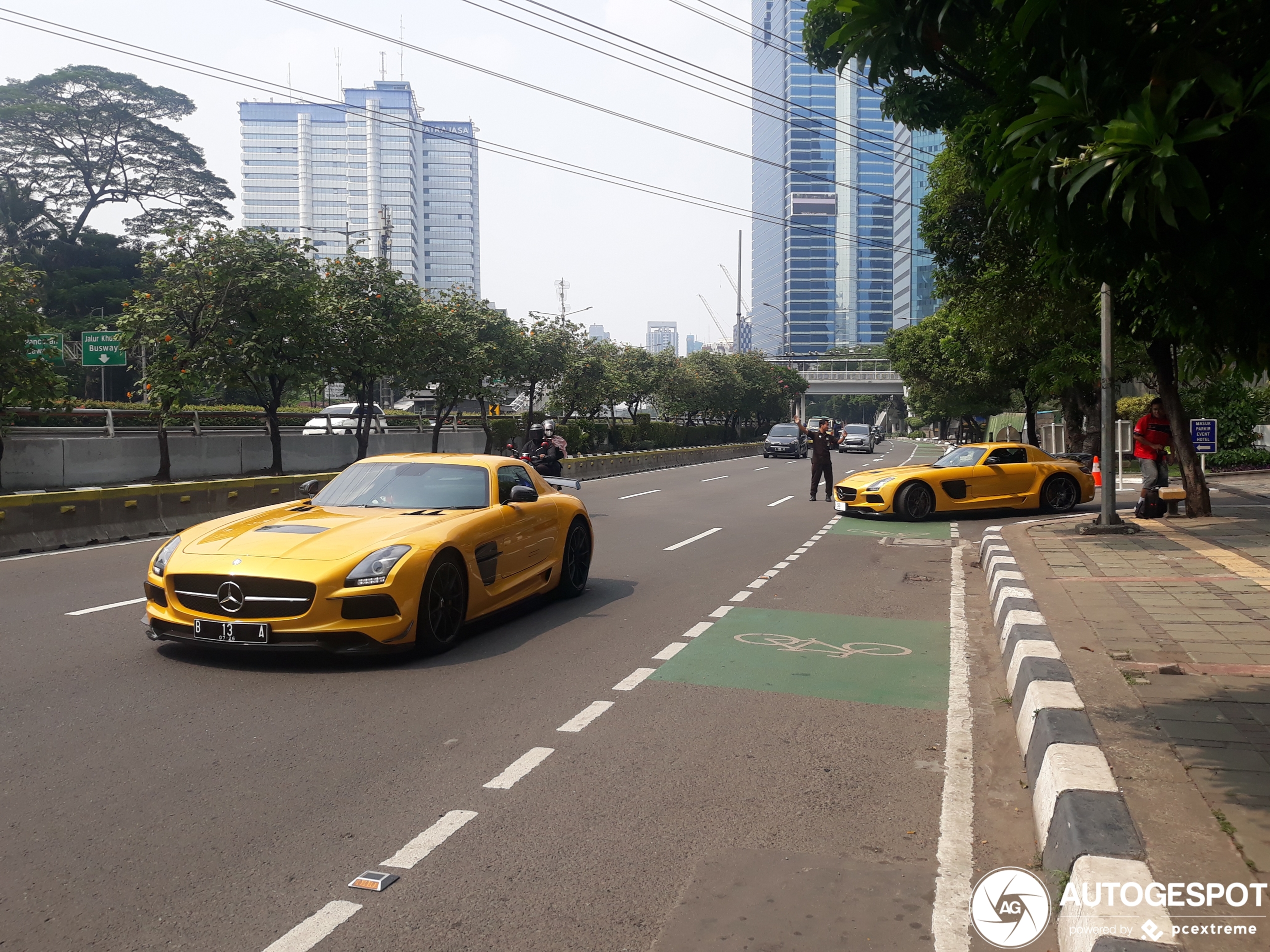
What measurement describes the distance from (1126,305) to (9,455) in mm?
22922

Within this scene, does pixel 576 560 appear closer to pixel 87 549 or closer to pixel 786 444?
pixel 87 549

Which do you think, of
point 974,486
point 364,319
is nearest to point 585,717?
point 974,486

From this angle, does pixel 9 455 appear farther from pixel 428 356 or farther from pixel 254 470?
pixel 428 356

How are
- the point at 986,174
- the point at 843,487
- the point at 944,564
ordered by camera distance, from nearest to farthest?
the point at 986,174
the point at 944,564
the point at 843,487

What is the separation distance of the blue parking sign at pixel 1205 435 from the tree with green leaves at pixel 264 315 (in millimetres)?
19586

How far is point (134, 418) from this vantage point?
29391mm

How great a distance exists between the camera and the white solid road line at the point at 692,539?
14.5 m

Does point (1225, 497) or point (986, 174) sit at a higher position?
point (986, 174)

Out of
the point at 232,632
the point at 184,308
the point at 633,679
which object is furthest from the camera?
the point at 184,308

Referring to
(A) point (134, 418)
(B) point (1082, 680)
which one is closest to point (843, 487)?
(B) point (1082, 680)

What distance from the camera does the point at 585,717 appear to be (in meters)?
6.02

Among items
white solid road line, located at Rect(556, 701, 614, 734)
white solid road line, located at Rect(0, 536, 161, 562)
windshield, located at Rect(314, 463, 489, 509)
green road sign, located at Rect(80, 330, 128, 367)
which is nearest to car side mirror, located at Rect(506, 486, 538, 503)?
windshield, located at Rect(314, 463, 489, 509)

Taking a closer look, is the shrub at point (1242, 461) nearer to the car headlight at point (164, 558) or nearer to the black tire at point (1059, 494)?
the black tire at point (1059, 494)

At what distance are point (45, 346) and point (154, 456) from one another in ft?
18.9
